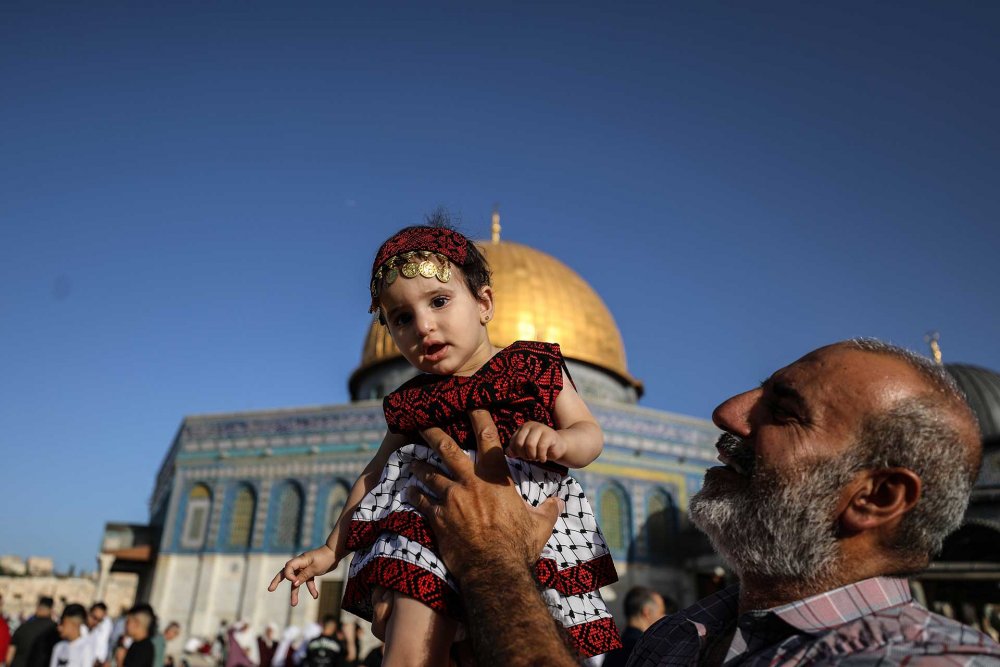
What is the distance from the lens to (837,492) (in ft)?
5.50

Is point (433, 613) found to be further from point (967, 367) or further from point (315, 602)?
point (967, 367)

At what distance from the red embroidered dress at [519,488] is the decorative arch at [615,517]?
58.2ft

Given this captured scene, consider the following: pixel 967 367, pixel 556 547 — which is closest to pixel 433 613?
pixel 556 547

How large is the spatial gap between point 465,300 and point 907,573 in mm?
1370

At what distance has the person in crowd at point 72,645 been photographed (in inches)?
269

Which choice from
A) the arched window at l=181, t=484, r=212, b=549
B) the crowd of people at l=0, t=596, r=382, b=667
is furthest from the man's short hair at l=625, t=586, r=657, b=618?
the arched window at l=181, t=484, r=212, b=549

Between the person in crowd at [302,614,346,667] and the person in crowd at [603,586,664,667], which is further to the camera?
the person in crowd at [302,614,346,667]

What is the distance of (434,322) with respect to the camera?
2.14m

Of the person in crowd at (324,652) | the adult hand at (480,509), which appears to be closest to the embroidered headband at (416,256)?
the adult hand at (480,509)

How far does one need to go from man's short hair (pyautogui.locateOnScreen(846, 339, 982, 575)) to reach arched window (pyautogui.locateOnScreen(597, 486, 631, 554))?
18.1m

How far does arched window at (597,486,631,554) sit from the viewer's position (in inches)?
762

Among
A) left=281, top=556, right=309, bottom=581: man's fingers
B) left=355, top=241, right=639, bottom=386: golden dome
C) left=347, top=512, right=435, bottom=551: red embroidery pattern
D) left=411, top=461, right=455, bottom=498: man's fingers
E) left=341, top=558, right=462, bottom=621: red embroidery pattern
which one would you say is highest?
left=355, top=241, right=639, bottom=386: golden dome

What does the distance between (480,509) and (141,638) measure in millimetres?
6242

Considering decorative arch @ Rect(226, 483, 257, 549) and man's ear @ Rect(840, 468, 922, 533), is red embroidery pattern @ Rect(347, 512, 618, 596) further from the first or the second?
decorative arch @ Rect(226, 483, 257, 549)
